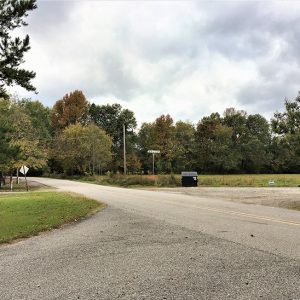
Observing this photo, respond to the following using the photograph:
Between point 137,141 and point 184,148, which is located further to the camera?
point 137,141

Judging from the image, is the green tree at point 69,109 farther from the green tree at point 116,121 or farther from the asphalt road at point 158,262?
the asphalt road at point 158,262

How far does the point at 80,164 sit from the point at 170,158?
21731mm

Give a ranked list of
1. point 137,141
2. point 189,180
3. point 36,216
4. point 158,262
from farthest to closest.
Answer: point 137,141, point 189,180, point 36,216, point 158,262

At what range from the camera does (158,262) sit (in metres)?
7.54

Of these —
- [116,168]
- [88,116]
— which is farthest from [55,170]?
→ [88,116]

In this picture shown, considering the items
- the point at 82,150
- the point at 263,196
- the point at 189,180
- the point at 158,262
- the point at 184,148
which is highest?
the point at 184,148

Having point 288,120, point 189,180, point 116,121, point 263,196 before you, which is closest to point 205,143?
point 116,121

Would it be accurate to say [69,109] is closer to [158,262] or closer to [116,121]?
[116,121]

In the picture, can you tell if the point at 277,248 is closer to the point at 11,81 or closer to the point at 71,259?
the point at 71,259

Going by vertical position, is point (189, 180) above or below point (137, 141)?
below

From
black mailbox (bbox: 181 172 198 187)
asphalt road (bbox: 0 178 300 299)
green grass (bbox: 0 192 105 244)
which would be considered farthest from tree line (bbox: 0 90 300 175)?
asphalt road (bbox: 0 178 300 299)

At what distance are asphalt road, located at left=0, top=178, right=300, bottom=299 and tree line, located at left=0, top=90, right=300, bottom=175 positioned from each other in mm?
53261

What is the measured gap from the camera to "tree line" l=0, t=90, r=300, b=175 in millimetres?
76188

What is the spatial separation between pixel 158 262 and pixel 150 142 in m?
87.2
